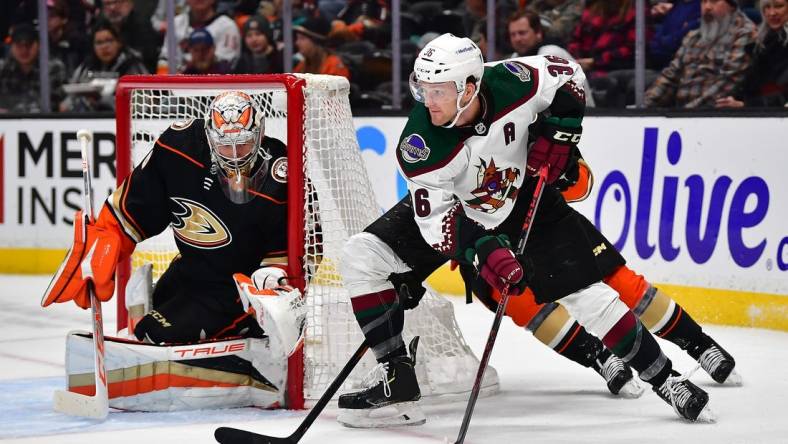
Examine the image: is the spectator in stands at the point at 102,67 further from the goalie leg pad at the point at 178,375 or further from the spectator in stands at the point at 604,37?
the goalie leg pad at the point at 178,375

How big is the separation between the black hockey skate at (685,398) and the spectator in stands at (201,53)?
13.1 ft

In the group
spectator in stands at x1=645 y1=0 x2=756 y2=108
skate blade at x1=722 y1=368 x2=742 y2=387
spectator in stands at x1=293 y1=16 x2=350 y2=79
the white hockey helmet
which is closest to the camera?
the white hockey helmet

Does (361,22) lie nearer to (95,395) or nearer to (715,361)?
(715,361)

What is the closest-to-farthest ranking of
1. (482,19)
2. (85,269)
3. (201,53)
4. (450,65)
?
(450,65) < (85,269) < (482,19) < (201,53)

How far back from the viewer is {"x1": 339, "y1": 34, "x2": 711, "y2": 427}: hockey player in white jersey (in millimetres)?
3344

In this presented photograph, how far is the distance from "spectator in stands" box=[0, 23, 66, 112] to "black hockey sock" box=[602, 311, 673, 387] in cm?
436

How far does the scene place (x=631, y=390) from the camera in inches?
153

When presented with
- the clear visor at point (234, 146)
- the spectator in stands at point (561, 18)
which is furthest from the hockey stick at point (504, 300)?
the spectator in stands at point (561, 18)

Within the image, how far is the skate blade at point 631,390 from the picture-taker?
12.7 ft

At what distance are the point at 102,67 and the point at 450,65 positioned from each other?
4.17m

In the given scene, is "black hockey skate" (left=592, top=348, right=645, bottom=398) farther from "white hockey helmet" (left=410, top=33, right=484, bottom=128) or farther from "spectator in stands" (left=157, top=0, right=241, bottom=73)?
"spectator in stands" (left=157, top=0, right=241, bottom=73)

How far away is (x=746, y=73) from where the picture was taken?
527 cm

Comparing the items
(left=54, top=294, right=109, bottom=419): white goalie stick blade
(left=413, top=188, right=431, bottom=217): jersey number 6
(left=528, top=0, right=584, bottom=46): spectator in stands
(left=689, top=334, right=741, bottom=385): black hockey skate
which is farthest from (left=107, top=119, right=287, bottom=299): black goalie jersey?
(left=528, top=0, right=584, bottom=46): spectator in stands

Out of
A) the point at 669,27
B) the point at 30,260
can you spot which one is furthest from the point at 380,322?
the point at 30,260
